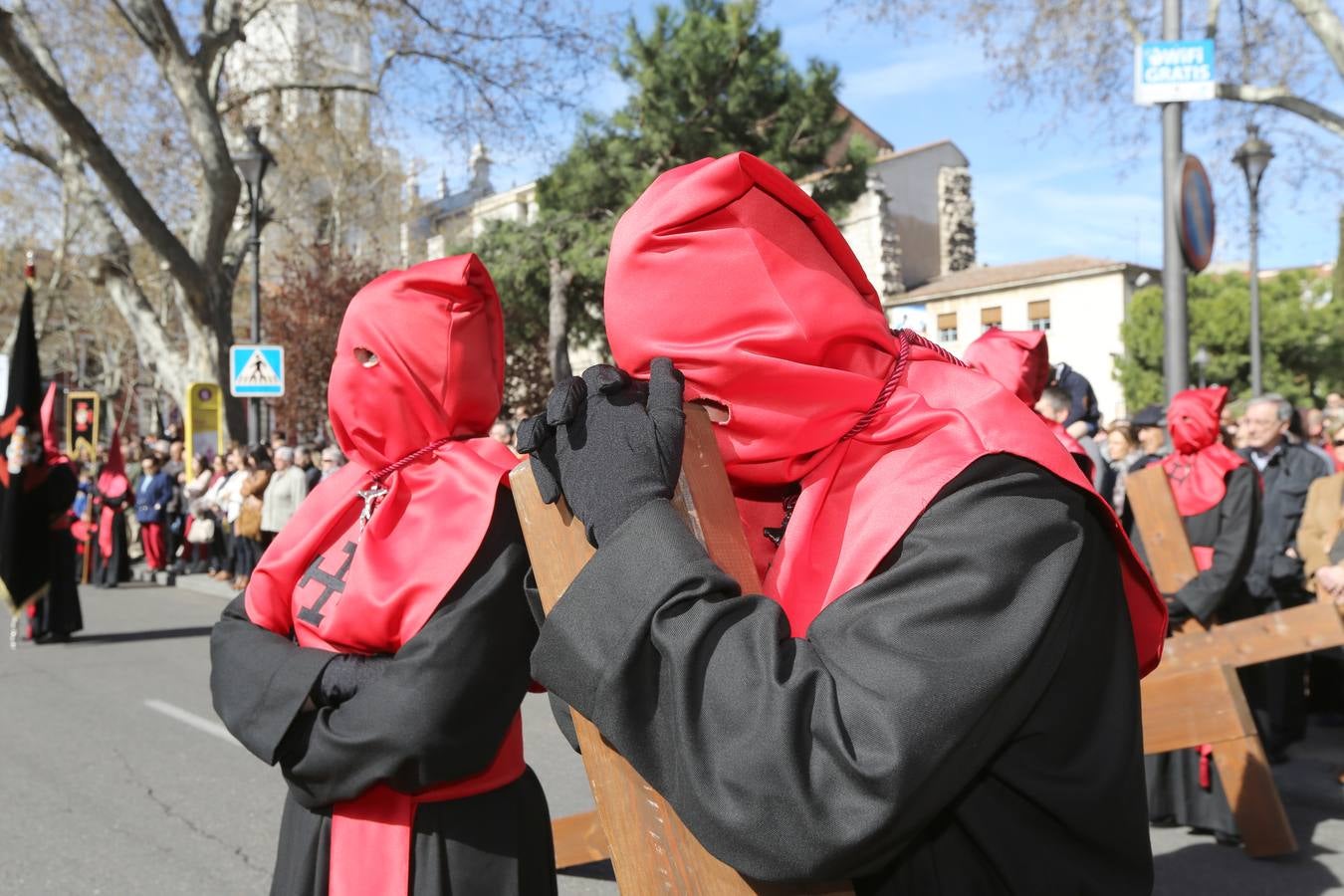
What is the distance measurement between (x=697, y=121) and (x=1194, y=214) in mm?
16289

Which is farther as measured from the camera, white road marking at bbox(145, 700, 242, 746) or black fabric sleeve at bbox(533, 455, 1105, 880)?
white road marking at bbox(145, 700, 242, 746)

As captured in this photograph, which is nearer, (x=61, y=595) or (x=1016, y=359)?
(x=1016, y=359)

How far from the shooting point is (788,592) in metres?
1.28

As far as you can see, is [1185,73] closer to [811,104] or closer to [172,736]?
[172,736]

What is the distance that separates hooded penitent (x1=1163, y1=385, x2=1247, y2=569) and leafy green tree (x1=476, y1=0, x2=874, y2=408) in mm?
16930

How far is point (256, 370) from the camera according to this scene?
13461 millimetres

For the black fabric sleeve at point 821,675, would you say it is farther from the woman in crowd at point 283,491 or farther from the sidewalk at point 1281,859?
the woman in crowd at point 283,491

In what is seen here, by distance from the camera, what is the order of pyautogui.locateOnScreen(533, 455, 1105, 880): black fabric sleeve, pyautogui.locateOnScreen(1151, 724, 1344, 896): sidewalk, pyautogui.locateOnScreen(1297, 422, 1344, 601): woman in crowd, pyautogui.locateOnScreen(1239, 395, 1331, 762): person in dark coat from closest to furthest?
pyautogui.locateOnScreen(533, 455, 1105, 880): black fabric sleeve < pyautogui.locateOnScreen(1151, 724, 1344, 896): sidewalk < pyautogui.locateOnScreen(1239, 395, 1331, 762): person in dark coat < pyautogui.locateOnScreen(1297, 422, 1344, 601): woman in crowd

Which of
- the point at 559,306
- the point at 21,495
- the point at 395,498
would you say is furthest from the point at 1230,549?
the point at 559,306

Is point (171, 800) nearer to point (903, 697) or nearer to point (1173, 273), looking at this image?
point (903, 697)

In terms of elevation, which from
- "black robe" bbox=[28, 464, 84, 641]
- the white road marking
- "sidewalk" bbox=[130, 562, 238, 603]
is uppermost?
"black robe" bbox=[28, 464, 84, 641]

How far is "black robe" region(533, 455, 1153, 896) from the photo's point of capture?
1.07m

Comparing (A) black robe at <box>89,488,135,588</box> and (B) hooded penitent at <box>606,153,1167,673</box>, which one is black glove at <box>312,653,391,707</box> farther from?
(A) black robe at <box>89,488,135,588</box>

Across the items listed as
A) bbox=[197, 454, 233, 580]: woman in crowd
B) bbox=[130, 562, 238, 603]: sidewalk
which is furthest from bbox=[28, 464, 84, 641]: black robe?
bbox=[197, 454, 233, 580]: woman in crowd
